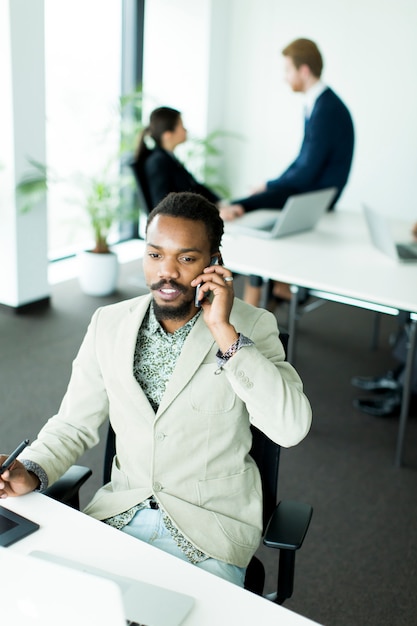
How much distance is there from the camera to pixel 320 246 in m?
3.77

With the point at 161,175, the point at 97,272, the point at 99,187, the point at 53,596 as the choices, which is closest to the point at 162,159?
the point at 161,175

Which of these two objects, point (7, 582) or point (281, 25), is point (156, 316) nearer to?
point (7, 582)

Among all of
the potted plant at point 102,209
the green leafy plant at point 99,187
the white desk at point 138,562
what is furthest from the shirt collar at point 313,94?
the white desk at point 138,562

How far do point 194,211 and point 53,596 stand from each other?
99 cm

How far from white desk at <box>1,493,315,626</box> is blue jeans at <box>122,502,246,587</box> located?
260 mm

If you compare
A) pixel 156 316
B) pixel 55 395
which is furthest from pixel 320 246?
pixel 156 316

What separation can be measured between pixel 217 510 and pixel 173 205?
705mm

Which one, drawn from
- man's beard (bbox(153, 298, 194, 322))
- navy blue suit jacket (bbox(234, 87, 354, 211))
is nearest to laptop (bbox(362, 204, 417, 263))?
navy blue suit jacket (bbox(234, 87, 354, 211))

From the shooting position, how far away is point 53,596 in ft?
3.01

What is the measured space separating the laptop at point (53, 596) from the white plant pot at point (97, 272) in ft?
14.5

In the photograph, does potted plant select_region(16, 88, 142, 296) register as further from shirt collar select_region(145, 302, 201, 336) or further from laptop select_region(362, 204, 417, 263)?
shirt collar select_region(145, 302, 201, 336)

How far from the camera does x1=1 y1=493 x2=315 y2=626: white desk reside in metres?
1.23

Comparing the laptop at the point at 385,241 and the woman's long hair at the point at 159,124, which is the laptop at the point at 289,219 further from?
the woman's long hair at the point at 159,124

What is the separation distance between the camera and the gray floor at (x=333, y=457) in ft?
8.31
